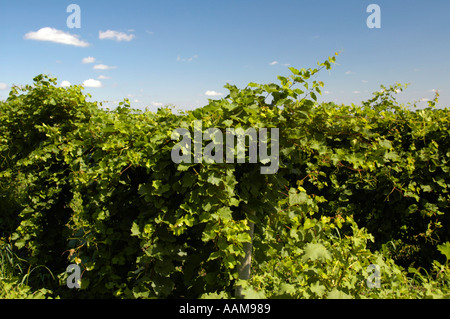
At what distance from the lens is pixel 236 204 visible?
7.27 feet

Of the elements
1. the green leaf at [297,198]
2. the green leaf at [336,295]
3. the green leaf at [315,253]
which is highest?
the green leaf at [297,198]

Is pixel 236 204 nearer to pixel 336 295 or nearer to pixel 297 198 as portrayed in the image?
pixel 297 198

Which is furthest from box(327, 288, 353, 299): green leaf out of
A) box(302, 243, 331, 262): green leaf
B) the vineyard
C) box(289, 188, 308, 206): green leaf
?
box(289, 188, 308, 206): green leaf

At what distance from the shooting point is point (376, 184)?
3945 millimetres

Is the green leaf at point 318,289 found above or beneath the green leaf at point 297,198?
beneath

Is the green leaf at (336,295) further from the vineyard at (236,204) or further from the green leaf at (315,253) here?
the green leaf at (315,253)

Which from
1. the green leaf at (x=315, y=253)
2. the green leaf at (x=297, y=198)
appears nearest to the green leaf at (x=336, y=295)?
the green leaf at (x=315, y=253)

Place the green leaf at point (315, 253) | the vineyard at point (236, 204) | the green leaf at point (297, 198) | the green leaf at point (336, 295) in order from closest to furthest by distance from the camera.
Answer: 1. the green leaf at point (336, 295)
2. the green leaf at point (315, 253)
3. the vineyard at point (236, 204)
4. the green leaf at point (297, 198)

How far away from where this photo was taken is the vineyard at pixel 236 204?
2223 mm

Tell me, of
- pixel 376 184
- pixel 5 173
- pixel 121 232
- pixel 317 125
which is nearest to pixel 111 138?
pixel 121 232

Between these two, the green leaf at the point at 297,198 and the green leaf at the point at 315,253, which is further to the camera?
the green leaf at the point at 297,198

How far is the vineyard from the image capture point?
2223 millimetres

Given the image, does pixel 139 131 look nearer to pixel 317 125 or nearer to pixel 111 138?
pixel 111 138
